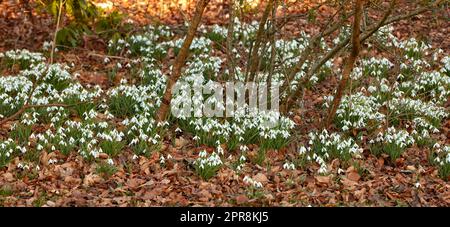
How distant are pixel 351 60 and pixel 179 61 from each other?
160cm

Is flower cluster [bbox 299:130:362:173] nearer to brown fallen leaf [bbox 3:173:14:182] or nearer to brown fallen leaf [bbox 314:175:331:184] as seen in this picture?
brown fallen leaf [bbox 314:175:331:184]

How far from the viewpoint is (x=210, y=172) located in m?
6.30

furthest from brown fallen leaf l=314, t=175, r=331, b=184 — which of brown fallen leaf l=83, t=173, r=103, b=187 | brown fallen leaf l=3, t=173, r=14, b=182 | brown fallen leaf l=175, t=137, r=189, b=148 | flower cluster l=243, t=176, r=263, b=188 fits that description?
brown fallen leaf l=3, t=173, r=14, b=182

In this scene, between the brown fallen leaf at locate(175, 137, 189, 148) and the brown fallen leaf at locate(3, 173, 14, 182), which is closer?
the brown fallen leaf at locate(3, 173, 14, 182)

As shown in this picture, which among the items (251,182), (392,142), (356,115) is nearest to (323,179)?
(251,182)

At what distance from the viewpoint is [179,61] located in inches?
274

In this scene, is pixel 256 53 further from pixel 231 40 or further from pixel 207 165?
pixel 207 165

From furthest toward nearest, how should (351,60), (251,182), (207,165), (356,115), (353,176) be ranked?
1. (356,115)
2. (351,60)
3. (353,176)
4. (207,165)
5. (251,182)

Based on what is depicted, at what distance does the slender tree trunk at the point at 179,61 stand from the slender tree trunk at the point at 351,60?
1.36m

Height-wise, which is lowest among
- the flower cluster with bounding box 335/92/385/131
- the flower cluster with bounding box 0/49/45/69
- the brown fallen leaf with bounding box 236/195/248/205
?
the brown fallen leaf with bounding box 236/195/248/205

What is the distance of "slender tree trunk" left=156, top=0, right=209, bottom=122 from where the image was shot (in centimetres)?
669

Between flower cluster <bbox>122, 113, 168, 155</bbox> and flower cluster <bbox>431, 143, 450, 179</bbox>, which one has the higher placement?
flower cluster <bbox>122, 113, 168, 155</bbox>

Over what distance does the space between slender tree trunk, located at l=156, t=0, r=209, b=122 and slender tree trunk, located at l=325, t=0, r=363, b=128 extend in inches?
53.6

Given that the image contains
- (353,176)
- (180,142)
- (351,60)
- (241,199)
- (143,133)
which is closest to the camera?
(241,199)
